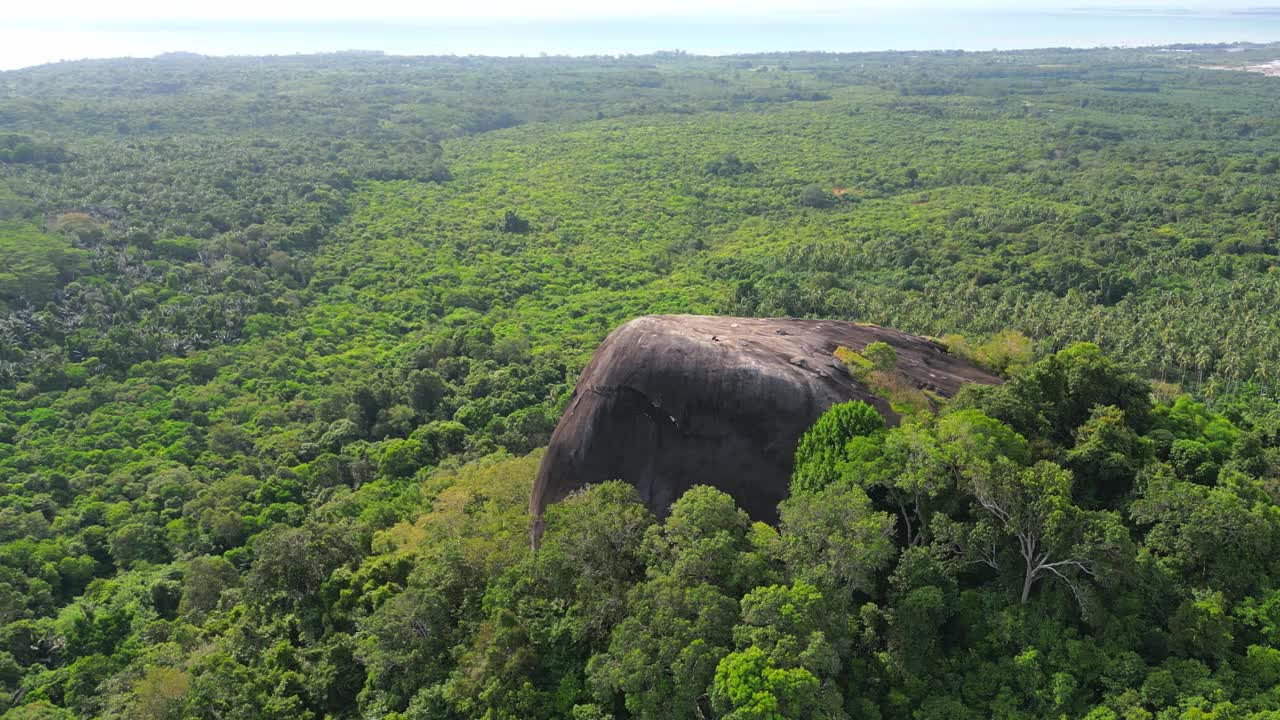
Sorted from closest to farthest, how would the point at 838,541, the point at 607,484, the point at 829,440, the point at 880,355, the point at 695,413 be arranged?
the point at 838,541 < the point at 829,440 < the point at 607,484 < the point at 695,413 < the point at 880,355

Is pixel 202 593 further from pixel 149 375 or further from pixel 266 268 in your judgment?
pixel 266 268

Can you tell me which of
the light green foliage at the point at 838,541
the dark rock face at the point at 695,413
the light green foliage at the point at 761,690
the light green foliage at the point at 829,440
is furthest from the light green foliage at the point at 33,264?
the light green foliage at the point at 761,690

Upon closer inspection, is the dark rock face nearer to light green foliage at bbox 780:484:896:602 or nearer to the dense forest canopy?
the dense forest canopy

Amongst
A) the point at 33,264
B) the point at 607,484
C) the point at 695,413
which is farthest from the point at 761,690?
the point at 33,264

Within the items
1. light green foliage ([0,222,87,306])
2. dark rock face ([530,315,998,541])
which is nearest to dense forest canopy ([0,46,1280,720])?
light green foliage ([0,222,87,306])

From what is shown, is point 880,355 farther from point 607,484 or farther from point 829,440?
point 607,484

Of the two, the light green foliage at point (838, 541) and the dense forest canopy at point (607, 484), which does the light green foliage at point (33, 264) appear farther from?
the light green foliage at point (838, 541)
